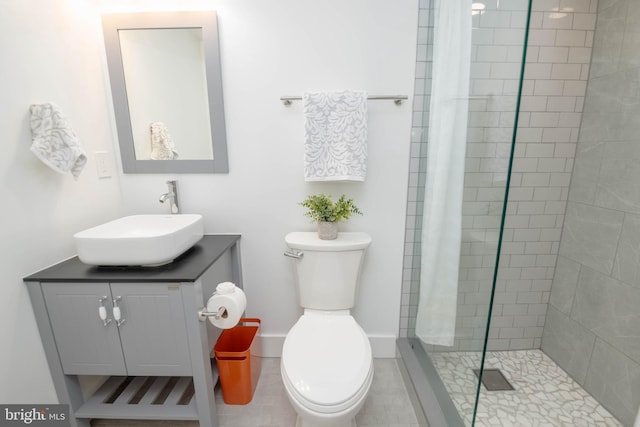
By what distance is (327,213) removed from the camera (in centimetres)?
146

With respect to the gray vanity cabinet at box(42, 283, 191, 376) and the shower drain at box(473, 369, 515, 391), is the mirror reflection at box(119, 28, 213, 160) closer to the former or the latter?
the gray vanity cabinet at box(42, 283, 191, 376)

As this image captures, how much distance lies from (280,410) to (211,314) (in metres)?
0.69

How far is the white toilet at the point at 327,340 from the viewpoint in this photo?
3.29 feet

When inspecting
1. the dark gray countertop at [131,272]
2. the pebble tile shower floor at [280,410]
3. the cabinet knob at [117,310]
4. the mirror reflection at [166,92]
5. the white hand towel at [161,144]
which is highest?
the mirror reflection at [166,92]

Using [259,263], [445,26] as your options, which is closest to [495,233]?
[445,26]

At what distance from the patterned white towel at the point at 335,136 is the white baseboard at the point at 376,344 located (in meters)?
1.04

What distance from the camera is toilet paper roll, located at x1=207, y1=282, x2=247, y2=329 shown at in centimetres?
120

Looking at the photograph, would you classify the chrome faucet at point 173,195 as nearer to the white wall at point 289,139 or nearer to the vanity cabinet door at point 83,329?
the white wall at point 289,139

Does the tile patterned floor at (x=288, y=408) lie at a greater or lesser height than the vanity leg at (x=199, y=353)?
lesser

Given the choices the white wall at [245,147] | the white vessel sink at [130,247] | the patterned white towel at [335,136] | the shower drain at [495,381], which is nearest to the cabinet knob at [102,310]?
the white vessel sink at [130,247]

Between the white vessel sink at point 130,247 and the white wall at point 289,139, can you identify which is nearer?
the white vessel sink at point 130,247

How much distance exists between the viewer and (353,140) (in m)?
1.44

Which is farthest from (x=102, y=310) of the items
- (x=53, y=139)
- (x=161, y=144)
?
(x=161, y=144)

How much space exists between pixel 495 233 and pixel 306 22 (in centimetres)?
132
